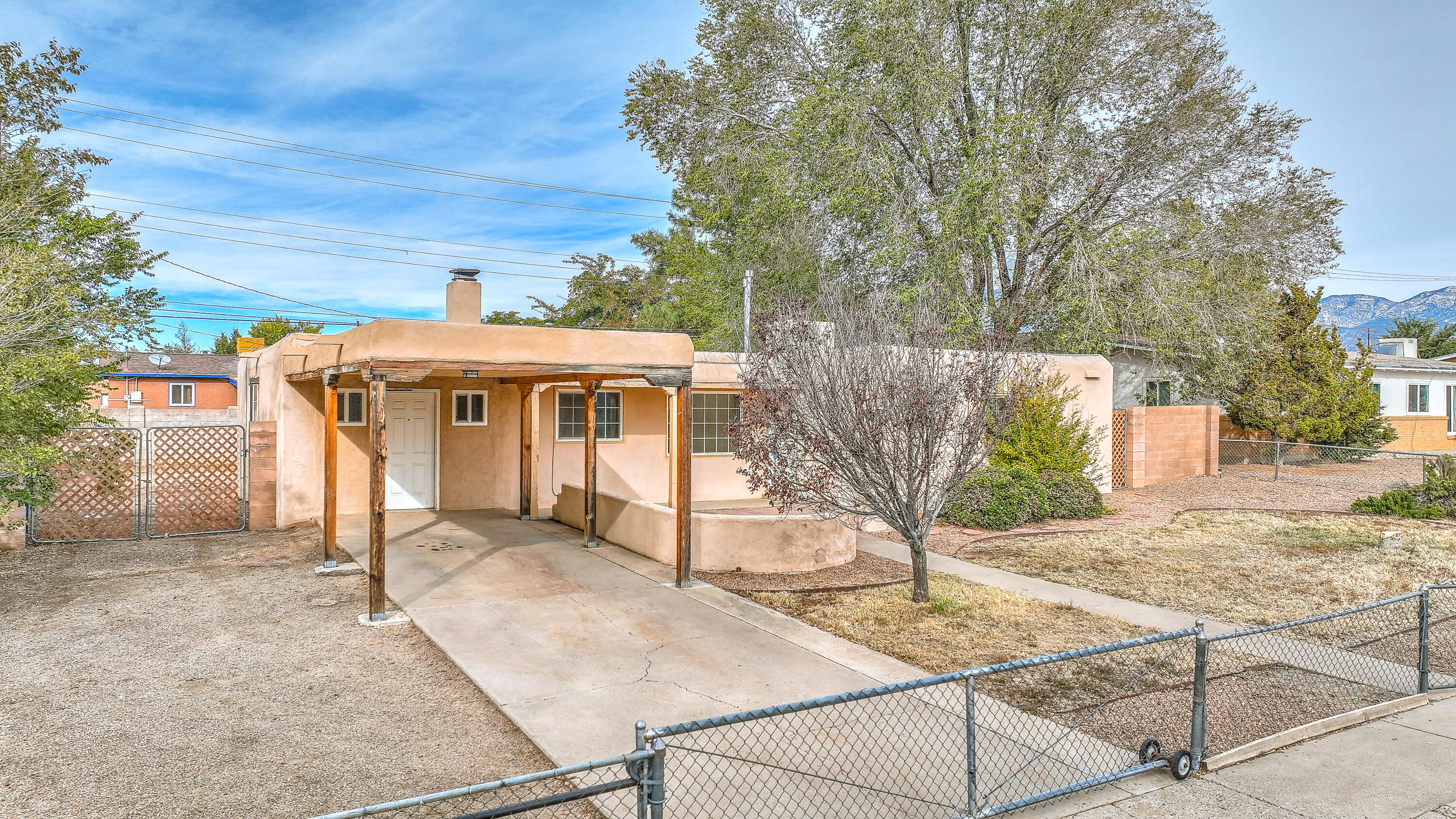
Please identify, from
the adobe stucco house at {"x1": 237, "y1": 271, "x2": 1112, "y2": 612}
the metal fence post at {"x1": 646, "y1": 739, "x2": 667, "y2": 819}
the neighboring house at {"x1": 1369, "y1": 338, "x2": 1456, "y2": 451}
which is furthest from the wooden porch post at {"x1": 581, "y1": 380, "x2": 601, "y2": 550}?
the neighboring house at {"x1": 1369, "y1": 338, "x2": 1456, "y2": 451}

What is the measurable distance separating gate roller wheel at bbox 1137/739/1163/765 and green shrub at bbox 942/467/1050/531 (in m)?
8.42

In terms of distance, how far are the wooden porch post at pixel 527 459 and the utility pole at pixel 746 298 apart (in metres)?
5.85

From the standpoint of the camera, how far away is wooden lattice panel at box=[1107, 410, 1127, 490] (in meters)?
17.8

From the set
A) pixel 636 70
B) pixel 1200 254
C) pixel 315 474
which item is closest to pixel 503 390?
pixel 315 474

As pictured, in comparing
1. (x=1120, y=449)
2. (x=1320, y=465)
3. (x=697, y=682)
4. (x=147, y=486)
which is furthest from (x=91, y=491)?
(x=1320, y=465)

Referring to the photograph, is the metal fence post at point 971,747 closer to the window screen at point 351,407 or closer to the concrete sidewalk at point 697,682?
the concrete sidewalk at point 697,682

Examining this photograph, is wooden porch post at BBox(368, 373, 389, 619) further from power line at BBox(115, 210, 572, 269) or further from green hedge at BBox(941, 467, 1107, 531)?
power line at BBox(115, 210, 572, 269)

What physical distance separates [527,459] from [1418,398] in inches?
1268

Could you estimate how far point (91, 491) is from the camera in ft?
38.6

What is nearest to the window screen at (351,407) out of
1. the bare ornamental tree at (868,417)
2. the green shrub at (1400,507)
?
the bare ornamental tree at (868,417)

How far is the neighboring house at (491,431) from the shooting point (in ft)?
40.9

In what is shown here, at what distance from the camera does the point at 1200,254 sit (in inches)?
742

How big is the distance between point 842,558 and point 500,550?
4.45m

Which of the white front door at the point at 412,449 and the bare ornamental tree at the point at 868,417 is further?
the white front door at the point at 412,449
